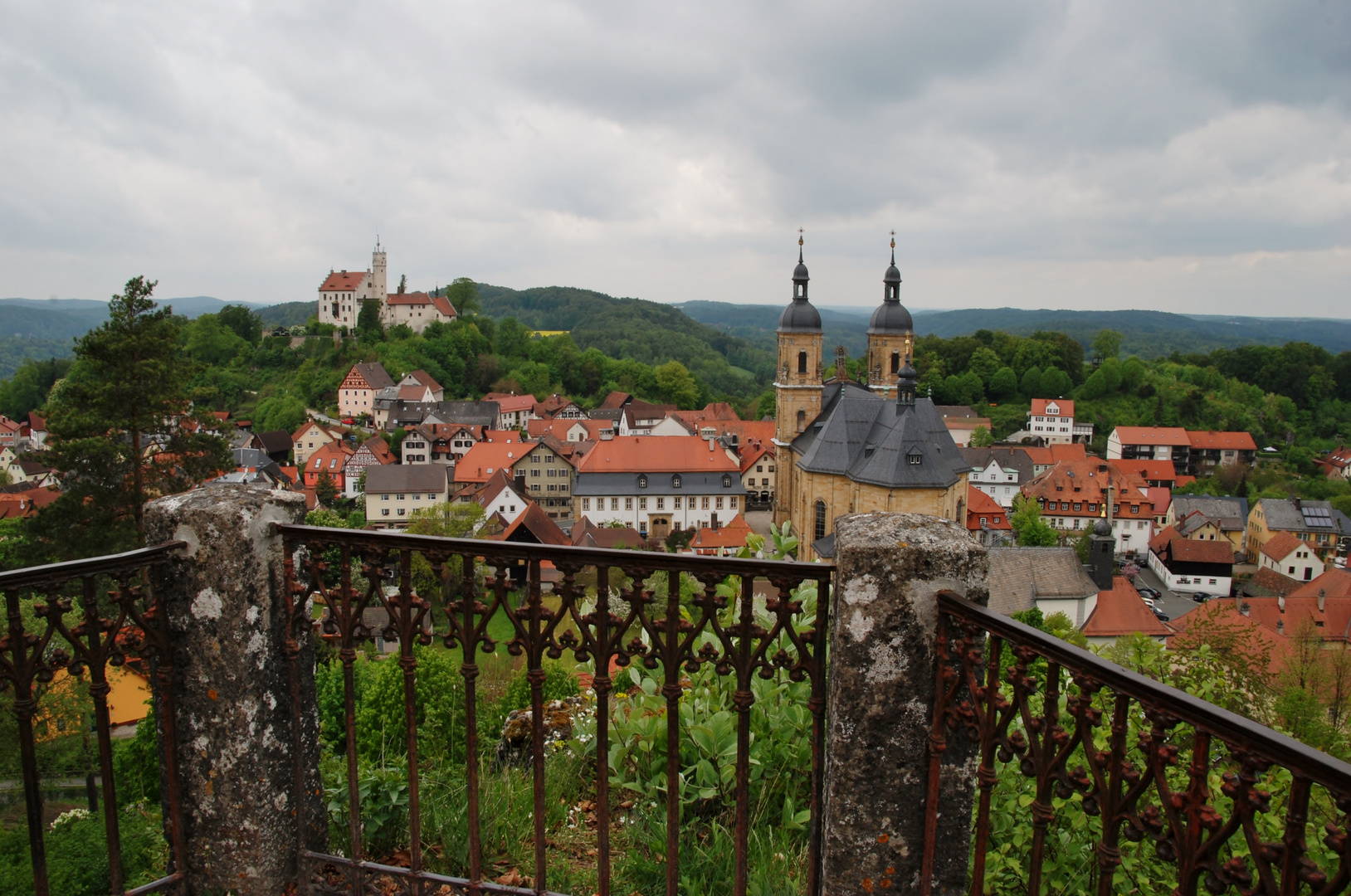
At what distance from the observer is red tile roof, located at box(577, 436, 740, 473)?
48.7 meters

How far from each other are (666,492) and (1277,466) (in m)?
65.1

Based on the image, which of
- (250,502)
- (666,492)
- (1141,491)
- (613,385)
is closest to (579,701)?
(250,502)

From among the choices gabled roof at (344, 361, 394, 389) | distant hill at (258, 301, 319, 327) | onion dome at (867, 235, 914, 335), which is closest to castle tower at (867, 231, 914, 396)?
onion dome at (867, 235, 914, 335)

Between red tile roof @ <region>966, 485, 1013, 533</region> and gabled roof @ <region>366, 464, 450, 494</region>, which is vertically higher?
gabled roof @ <region>366, 464, 450, 494</region>

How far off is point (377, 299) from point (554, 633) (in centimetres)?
9971

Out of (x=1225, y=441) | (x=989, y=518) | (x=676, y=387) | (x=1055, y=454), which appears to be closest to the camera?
(x=989, y=518)

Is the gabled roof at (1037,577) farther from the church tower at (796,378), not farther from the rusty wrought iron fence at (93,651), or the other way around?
the rusty wrought iron fence at (93,651)

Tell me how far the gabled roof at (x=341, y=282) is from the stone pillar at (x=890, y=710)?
339 feet

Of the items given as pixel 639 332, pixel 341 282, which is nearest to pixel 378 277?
pixel 341 282

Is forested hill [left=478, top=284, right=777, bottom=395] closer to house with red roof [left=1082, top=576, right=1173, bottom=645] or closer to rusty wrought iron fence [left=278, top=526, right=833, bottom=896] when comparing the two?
house with red roof [left=1082, top=576, right=1173, bottom=645]

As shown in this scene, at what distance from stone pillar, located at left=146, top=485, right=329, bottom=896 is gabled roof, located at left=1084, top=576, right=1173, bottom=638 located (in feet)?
100

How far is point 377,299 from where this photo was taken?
95062mm

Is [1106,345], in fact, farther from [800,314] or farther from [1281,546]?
[800,314]

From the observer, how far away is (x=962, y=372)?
9769cm
